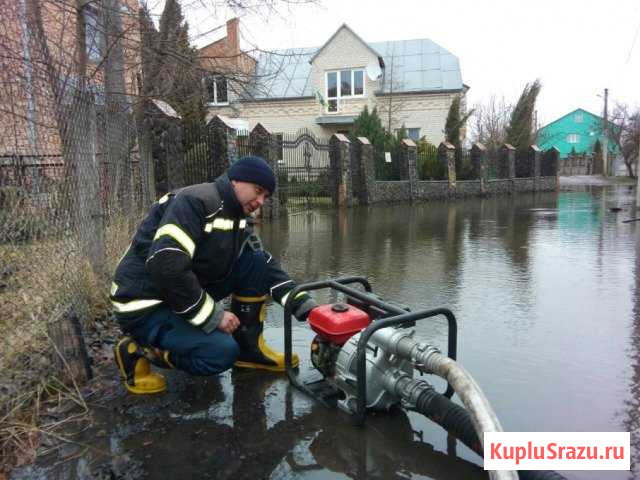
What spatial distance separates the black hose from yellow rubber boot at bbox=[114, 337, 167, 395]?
1643 millimetres

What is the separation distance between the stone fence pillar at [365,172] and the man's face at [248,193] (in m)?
14.3

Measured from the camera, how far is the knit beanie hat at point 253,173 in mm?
3188

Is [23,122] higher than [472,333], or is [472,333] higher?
[23,122]

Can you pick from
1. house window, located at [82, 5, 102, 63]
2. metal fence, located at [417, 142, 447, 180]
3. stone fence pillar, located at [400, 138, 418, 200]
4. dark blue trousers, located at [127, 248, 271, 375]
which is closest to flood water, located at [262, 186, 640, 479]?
dark blue trousers, located at [127, 248, 271, 375]

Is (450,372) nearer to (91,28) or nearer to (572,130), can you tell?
(91,28)

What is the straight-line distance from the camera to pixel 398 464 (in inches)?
104

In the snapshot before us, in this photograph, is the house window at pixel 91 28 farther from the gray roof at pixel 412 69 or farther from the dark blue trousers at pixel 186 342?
the gray roof at pixel 412 69

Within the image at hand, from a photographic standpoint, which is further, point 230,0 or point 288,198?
point 288,198

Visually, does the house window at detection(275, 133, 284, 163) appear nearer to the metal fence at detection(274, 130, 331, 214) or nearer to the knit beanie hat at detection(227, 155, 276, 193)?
the metal fence at detection(274, 130, 331, 214)

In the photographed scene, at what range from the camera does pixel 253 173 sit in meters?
3.19

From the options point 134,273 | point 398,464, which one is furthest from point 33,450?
point 398,464

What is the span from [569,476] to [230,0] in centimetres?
714

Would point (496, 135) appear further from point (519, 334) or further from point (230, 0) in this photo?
point (519, 334)

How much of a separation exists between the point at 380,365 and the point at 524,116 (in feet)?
108
